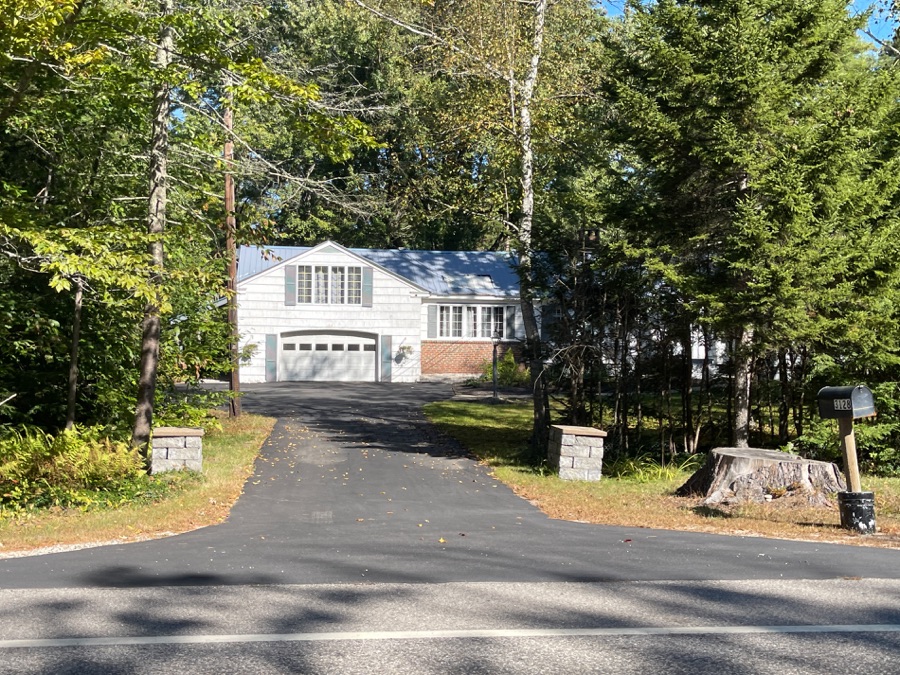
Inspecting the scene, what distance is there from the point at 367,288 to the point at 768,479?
1139 inches

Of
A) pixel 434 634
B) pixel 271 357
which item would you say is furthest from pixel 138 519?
pixel 271 357

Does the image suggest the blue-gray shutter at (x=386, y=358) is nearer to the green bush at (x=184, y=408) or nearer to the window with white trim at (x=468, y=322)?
the window with white trim at (x=468, y=322)

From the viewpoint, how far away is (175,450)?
601 inches

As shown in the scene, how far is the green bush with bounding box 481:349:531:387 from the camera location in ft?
125

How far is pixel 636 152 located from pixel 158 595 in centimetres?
1303

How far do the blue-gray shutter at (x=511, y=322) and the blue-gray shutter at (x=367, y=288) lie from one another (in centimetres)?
608

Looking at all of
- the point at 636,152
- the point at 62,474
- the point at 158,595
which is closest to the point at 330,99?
the point at 636,152

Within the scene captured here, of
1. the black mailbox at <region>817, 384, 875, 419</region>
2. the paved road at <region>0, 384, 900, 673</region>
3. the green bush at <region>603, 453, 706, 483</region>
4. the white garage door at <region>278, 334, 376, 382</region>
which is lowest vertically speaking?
the green bush at <region>603, 453, 706, 483</region>

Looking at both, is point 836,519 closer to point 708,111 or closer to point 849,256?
point 849,256

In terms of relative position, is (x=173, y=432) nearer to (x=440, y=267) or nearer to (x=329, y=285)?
(x=329, y=285)

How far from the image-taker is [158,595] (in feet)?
20.6

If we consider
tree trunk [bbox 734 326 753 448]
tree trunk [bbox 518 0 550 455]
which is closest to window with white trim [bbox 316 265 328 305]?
tree trunk [bbox 518 0 550 455]

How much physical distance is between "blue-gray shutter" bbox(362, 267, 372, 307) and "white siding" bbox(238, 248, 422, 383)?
0.18m

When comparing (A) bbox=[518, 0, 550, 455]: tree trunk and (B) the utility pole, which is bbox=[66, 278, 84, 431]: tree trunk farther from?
(A) bbox=[518, 0, 550, 455]: tree trunk
